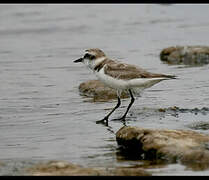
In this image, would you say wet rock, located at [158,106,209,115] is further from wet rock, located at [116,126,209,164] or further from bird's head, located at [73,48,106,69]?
wet rock, located at [116,126,209,164]

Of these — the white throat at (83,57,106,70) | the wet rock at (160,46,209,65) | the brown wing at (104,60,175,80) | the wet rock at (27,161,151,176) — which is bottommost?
the wet rock at (27,161,151,176)

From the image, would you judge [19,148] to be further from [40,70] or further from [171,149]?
[40,70]

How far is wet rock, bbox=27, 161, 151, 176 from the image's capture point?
7453 mm

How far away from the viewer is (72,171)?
7.50 metres

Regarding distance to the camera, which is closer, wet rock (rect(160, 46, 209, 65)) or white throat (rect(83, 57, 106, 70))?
white throat (rect(83, 57, 106, 70))

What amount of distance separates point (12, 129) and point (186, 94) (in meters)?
3.83

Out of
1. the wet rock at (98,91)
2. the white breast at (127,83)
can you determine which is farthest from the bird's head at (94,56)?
the wet rock at (98,91)

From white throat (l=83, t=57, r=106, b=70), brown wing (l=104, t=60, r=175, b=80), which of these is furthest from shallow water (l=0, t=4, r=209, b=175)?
white throat (l=83, t=57, r=106, b=70)

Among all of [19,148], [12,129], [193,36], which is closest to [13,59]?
[193,36]

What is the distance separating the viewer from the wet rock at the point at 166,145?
816cm

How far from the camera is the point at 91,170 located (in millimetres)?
7582

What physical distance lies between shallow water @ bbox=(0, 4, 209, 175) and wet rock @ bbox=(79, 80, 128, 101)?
24cm

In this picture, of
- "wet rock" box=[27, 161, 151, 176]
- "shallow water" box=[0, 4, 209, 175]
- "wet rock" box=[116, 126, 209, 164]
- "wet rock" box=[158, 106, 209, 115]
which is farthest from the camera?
"wet rock" box=[158, 106, 209, 115]

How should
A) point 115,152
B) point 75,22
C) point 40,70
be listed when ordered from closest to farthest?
point 115,152 → point 40,70 → point 75,22
